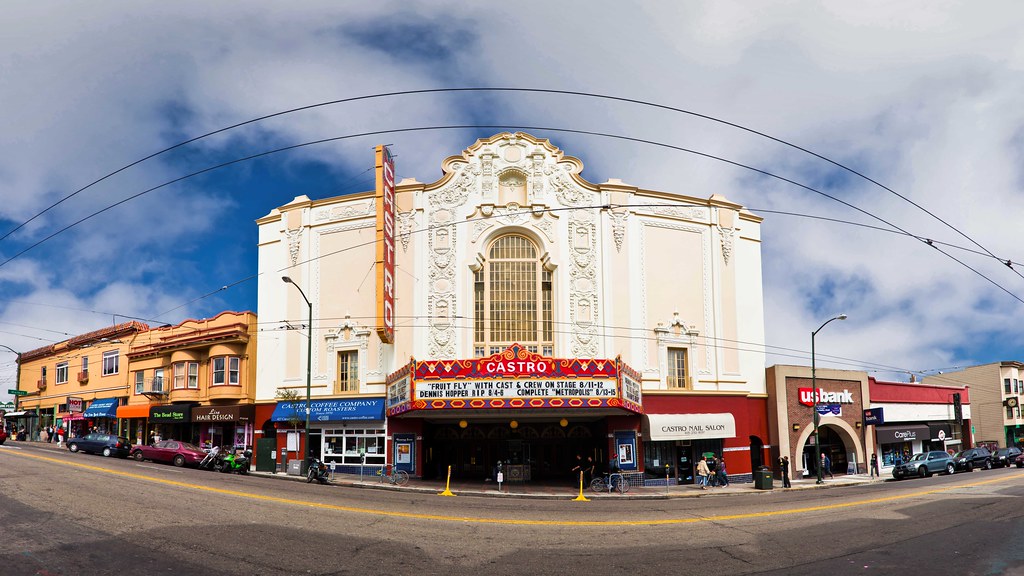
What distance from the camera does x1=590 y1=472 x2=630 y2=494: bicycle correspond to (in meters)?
31.8

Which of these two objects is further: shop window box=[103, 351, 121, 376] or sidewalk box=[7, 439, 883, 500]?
shop window box=[103, 351, 121, 376]

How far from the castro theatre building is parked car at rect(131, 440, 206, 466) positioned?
451 cm

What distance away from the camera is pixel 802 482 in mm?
38156

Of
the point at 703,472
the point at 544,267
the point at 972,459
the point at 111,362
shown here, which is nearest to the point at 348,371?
the point at 544,267

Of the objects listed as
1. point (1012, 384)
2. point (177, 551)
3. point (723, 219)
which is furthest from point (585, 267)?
point (1012, 384)

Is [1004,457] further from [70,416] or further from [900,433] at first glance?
[70,416]

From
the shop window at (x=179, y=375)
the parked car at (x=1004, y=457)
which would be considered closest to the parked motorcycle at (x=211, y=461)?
the shop window at (x=179, y=375)

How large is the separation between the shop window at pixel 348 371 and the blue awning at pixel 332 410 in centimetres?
103

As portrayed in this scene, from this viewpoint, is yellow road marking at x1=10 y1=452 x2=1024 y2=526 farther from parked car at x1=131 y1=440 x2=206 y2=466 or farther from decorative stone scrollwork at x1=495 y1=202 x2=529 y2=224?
decorative stone scrollwork at x1=495 y1=202 x2=529 y2=224

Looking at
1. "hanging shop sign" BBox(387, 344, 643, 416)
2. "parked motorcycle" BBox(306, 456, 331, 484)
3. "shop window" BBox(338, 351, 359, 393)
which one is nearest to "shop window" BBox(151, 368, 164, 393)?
"shop window" BBox(338, 351, 359, 393)

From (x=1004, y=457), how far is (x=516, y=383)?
125 ft

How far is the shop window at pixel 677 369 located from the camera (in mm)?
38562

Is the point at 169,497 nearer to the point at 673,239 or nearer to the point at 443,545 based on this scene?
the point at 443,545

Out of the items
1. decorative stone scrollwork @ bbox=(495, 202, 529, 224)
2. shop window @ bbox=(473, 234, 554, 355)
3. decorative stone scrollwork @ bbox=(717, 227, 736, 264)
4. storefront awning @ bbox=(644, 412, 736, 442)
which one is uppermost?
decorative stone scrollwork @ bbox=(495, 202, 529, 224)
